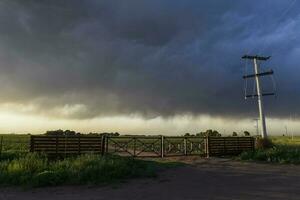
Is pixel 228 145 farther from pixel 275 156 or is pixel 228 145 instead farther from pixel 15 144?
pixel 15 144

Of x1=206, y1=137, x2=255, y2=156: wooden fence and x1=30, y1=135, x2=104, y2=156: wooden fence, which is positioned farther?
x1=206, y1=137, x2=255, y2=156: wooden fence

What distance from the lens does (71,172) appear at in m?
21.1

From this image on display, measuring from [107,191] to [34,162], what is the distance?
6.84 metres

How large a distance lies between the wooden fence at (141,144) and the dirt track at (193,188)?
4733mm

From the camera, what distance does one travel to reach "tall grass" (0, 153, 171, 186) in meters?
20.2

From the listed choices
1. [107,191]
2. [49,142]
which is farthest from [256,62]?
[107,191]

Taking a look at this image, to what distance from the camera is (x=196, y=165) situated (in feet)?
90.7

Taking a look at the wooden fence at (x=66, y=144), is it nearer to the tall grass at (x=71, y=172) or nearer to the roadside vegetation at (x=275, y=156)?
the tall grass at (x=71, y=172)

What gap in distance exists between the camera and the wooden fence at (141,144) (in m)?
28.9

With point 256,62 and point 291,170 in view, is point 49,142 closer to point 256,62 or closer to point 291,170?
point 291,170

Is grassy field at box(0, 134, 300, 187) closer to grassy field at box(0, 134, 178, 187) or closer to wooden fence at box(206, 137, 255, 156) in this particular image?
grassy field at box(0, 134, 178, 187)

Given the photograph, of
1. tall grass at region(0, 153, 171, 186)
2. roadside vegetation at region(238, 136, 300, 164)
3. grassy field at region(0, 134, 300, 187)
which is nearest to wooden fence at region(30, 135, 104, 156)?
grassy field at region(0, 134, 300, 187)

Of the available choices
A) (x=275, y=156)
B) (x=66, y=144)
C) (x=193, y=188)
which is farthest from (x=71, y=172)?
(x=275, y=156)

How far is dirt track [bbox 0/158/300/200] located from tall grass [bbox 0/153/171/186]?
1.12 meters
